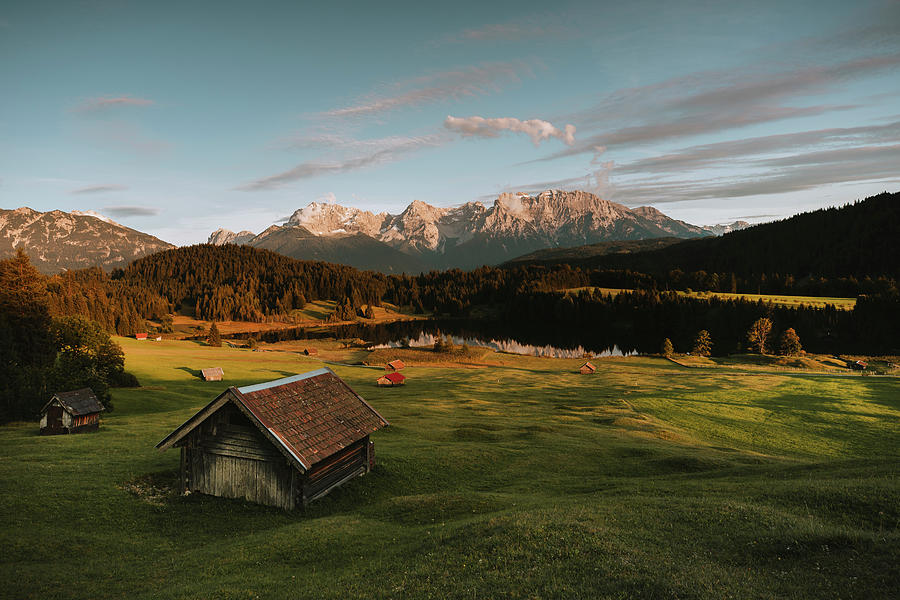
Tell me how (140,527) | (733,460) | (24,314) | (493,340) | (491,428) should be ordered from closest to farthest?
(140,527)
(733,460)
(491,428)
(24,314)
(493,340)

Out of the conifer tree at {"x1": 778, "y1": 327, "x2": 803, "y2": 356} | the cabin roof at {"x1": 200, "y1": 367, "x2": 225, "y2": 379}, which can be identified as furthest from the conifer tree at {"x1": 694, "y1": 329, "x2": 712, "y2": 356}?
the cabin roof at {"x1": 200, "y1": 367, "x2": 225, "y2": 379}

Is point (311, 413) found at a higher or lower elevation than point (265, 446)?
higher

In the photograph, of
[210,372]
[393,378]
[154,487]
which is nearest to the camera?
[154,487]

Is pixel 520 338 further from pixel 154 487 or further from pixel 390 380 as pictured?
pixel 154 487

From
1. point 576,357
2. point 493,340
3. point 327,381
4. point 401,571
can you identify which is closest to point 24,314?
point 327,381

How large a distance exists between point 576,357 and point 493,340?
4379cm

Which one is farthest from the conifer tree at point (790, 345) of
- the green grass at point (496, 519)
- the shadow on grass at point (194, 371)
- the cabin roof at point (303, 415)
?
the shadow on grass at point (194, 371)

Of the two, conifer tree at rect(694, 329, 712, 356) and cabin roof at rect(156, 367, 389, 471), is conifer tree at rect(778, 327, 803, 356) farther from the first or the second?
cabin roof at rect(156, 367, 389, 471)

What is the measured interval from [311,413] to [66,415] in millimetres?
29861

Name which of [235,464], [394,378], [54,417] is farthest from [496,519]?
[394,378]

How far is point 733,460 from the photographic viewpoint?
31.6m

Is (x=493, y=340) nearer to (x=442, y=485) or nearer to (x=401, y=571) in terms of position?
(x=442, y=485)

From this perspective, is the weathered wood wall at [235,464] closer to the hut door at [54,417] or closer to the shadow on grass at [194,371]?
the hut door at [54,417]

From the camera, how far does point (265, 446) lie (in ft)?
75.6
